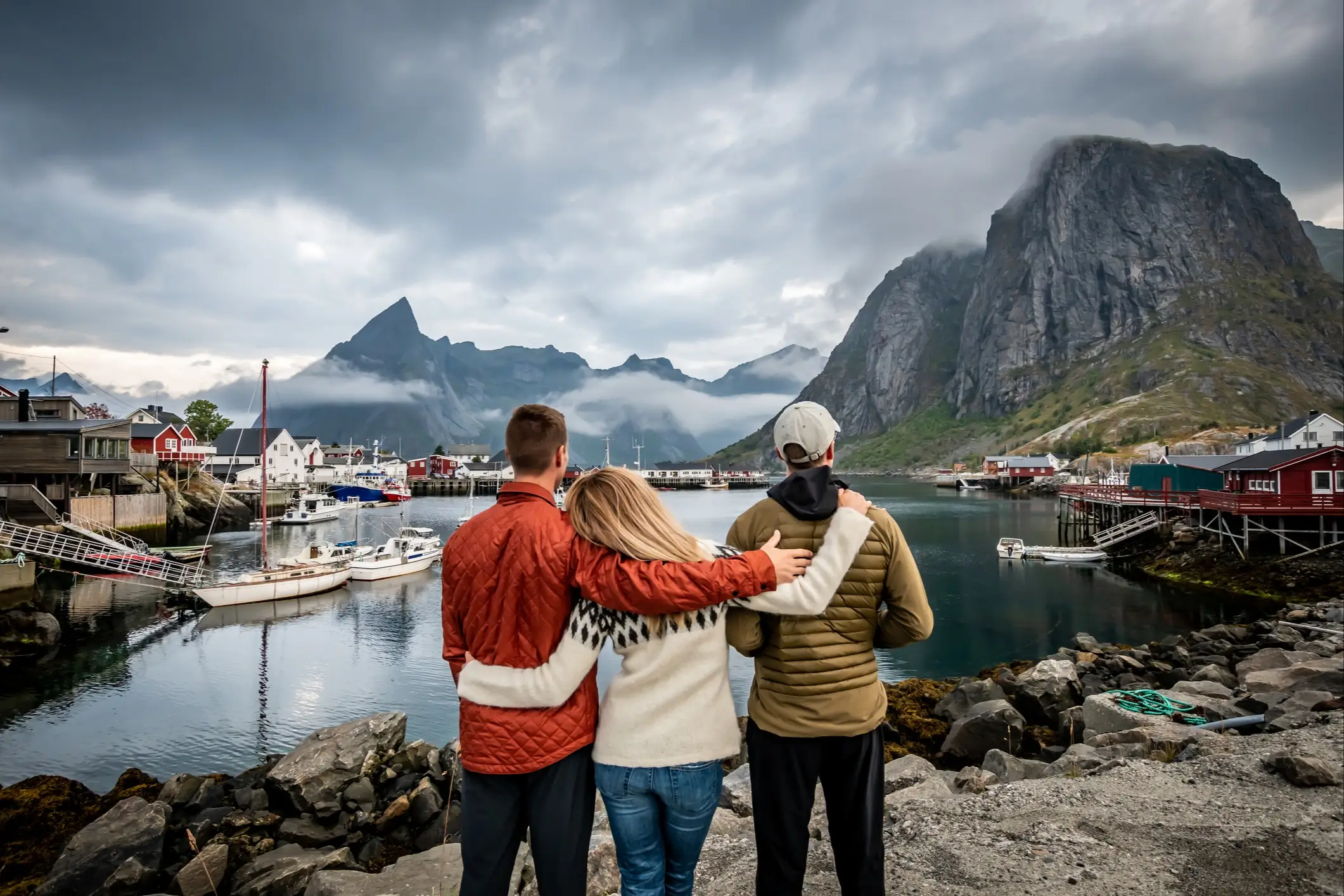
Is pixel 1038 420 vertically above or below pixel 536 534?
above

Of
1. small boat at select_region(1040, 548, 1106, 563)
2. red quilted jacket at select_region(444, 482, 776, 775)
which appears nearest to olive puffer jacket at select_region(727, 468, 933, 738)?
red quilted jacket at select_region(444, 482, 776, 775)

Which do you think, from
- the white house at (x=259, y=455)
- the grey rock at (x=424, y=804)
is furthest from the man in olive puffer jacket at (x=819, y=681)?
the white house at (x=259, y=455)

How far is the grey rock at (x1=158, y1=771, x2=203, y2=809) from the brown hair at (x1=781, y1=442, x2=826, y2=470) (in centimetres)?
1126

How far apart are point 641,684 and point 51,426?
45573 millimetres

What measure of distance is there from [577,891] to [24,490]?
4254 centimetres

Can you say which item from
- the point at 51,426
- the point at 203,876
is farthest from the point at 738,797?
the point at 51,426

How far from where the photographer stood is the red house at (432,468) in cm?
Result: 13212

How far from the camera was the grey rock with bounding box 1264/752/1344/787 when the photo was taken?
5602 millimetres

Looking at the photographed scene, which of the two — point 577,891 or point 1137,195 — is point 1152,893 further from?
point 1137,195

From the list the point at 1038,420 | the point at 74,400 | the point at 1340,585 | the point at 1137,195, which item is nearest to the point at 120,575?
the point at 74,400

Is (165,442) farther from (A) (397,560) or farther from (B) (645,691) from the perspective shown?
(B) (645,691)

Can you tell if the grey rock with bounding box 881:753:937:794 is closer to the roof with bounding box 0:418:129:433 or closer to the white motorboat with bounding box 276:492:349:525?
the roof with bounding box 0:418:129:433

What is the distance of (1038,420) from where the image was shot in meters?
164

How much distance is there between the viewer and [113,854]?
782 centimetres
